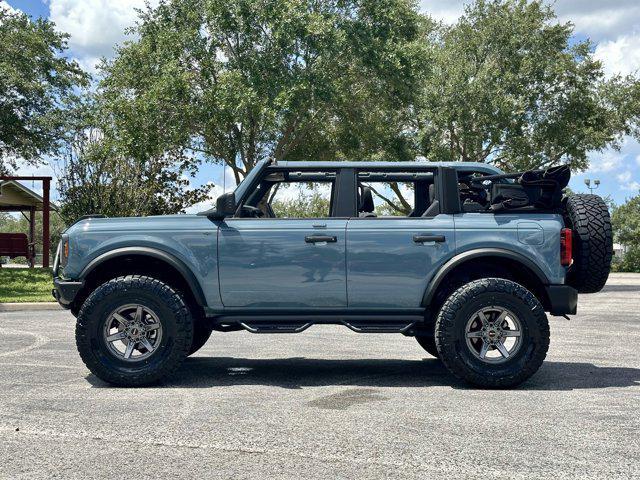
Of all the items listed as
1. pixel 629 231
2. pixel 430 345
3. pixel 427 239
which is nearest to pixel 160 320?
pixel 427 239

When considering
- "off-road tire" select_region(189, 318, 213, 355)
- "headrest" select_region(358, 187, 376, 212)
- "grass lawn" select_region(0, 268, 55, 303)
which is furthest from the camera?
"grass lawn" select_region(0, 268, 55, 303)

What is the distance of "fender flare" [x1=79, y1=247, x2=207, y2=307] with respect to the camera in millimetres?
6816

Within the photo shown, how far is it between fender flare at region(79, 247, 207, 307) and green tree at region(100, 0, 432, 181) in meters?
15.0

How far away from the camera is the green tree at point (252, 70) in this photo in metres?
22.4

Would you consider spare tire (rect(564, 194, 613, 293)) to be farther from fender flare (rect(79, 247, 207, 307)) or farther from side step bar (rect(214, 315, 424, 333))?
fender flare (rect(79, 247, 207, 307))

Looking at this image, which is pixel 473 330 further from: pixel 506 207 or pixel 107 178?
pixel 107 178

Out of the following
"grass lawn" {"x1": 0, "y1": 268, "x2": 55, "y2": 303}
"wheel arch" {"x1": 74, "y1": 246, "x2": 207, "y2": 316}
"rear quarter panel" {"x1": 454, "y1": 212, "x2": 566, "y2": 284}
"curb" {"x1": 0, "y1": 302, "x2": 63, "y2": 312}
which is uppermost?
"rear quarter panel" {"x1": 454, "y1": 212, "x2": 566, "y2": 284}

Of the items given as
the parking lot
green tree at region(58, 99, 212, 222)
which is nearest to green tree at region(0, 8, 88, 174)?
green tree at region(58, 99, 212, 222)

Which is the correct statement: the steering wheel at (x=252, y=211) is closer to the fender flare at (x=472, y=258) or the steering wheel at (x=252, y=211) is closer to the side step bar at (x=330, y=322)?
the side step bar at (x=330, y=322)

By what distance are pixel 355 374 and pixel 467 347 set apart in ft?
4.14

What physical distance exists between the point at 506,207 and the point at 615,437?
104 inches

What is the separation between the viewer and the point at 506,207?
702 cm

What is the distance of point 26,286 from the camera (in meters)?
21.0

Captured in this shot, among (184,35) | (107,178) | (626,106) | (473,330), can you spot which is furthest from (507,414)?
(626,106)
